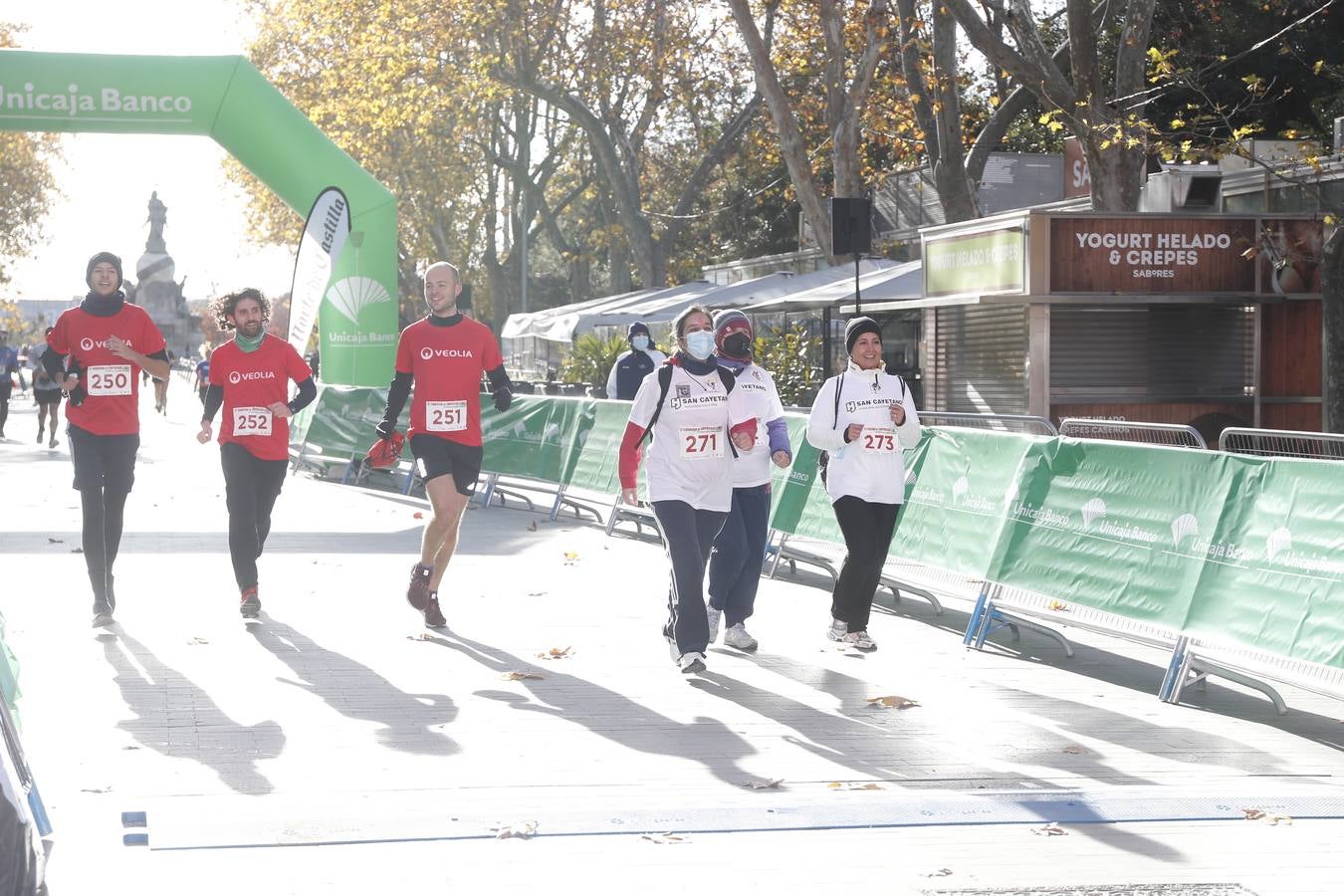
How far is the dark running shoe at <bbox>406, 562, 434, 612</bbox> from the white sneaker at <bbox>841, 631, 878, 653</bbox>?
7.48 ft

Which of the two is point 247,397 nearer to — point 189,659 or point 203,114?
point 189,659

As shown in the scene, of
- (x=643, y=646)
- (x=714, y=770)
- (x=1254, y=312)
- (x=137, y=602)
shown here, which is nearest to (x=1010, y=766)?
(x=714, y=770)

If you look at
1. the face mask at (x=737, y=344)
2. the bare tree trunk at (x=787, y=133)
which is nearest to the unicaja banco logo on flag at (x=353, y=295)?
the bare tree trunk at (x=787, y=133)

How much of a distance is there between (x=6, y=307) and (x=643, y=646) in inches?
2876

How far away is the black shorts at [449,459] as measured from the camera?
980 centimetres

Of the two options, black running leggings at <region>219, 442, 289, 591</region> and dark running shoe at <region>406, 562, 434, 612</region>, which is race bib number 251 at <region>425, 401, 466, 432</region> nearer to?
dark running shoe at <region>406, 562, 434, 612</region>

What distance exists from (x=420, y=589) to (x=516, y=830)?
15.0 feet

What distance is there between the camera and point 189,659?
8758mm

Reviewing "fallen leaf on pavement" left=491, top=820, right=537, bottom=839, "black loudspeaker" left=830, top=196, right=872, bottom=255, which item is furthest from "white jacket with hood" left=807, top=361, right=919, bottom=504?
"black loudspeaker" left=830, top=196, right=872, bottom=255

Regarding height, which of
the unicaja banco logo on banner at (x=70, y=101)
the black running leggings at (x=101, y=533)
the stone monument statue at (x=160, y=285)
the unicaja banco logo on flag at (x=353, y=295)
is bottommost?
the black running leggings at (x=101, y=533)

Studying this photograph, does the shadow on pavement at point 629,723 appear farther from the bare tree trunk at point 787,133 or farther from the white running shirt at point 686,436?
the bare tree trunk at point 787,133

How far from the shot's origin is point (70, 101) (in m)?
21.6

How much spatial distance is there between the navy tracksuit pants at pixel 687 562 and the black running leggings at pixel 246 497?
2.54 metres

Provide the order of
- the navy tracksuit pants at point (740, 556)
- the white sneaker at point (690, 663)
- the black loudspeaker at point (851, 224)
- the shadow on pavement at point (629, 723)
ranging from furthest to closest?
the black loudspeaker at point (851, 224), the navy tracksuit pants at point (740, 556), the white sneaker at point (690, 663), the shadow on pavement at point (629, 723)
